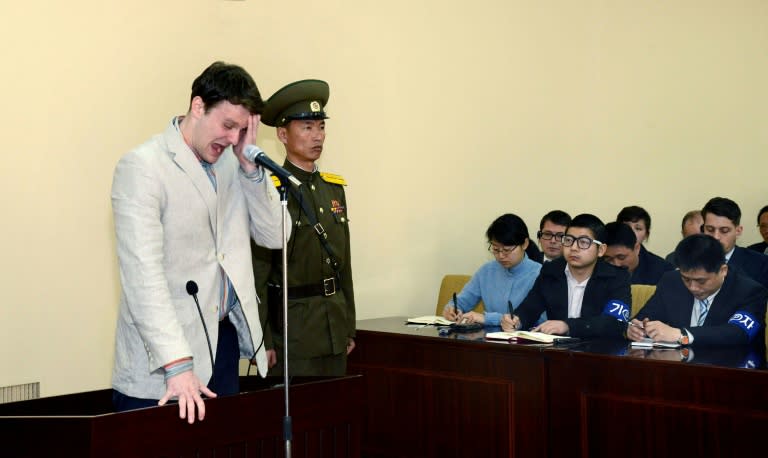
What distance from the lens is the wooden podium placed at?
61.4 inches

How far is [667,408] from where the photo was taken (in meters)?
2.95

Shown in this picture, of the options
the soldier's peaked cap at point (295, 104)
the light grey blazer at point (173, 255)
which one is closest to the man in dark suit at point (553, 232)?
the soldier's peaked cap at point (295, 104)

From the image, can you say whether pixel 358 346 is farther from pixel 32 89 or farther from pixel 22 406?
pixel 22 406

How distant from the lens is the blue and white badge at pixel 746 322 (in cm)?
322

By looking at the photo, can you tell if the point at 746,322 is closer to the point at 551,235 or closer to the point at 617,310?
the point at 617,310

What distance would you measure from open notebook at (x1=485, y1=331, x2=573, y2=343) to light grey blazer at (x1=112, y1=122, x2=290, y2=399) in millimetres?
1655

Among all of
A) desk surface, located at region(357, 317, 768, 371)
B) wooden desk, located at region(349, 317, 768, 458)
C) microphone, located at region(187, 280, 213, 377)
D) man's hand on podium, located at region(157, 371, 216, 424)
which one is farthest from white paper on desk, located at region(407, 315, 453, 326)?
man's hand on podium, located at region(157, 371, 216, 424)

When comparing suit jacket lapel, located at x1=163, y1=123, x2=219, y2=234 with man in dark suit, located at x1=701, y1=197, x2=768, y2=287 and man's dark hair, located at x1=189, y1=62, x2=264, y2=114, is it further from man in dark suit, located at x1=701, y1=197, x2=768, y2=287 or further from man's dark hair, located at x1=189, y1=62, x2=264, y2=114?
man in dark suit, located at x1=701, y1=197, x2=768, y2=287

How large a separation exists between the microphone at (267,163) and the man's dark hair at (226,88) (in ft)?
0.31

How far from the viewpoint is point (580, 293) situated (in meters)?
3.86

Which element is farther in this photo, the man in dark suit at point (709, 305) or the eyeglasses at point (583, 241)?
the eyeglasses at point (583, 241)

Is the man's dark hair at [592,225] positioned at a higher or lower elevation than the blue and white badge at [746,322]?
higher

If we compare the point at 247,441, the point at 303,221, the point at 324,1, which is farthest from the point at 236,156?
the point at 324,1

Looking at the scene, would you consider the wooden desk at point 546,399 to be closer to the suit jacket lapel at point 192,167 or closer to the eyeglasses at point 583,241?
the eyeglasses at point 583,241
